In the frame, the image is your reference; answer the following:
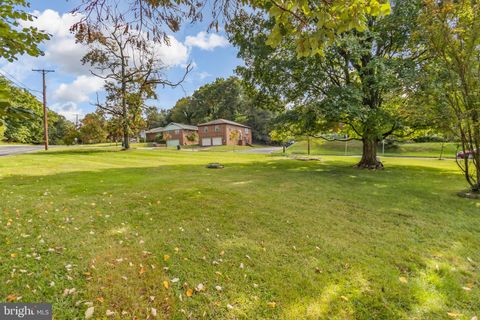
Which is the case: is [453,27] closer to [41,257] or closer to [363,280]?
[363,280]

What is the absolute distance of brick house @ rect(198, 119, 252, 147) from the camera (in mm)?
46531

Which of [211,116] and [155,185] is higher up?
[211,116]

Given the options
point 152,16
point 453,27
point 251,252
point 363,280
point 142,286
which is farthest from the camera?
point 453,27

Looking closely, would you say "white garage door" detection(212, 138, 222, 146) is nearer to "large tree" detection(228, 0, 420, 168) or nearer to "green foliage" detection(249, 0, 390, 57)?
"large tree" detection(228, 0, 420, 168)

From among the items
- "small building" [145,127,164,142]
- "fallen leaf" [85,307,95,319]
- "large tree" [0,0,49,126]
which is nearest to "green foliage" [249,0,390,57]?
"large tree" [0,0,49,126]

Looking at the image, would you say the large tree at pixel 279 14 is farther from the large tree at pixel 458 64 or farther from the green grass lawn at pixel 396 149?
the green grass lawn at pixel 396 149

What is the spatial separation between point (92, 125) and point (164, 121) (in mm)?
35691

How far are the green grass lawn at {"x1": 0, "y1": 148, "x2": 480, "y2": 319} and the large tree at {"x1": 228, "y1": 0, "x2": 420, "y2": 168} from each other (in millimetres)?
5435

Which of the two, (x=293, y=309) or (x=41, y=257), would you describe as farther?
(x=41, y=257)

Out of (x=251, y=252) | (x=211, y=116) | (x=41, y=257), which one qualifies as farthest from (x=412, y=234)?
(x=211, y=116)

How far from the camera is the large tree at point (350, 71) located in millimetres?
10398

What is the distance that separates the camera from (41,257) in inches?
130

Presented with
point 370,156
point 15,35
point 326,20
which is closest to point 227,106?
point 370,156

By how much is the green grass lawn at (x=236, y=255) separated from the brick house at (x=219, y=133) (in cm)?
4004
